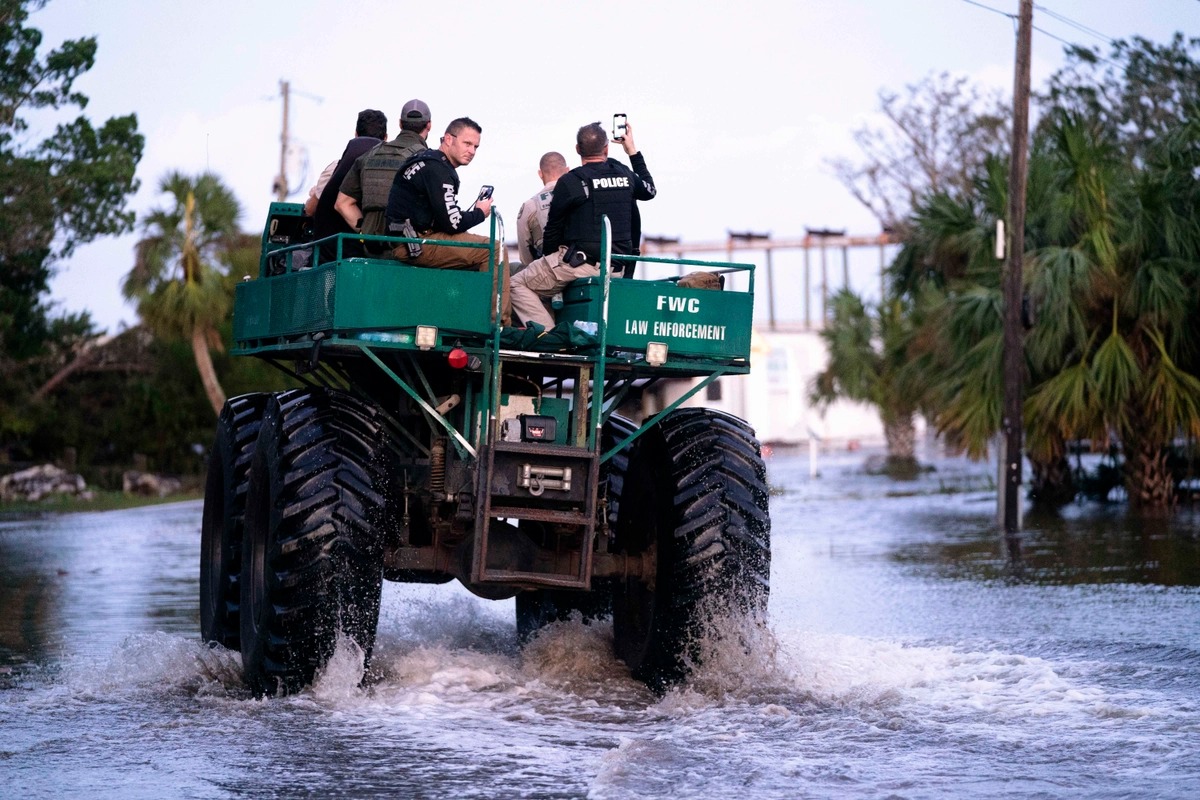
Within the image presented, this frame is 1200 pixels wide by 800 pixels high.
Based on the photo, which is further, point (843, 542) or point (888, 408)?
point (888, 408)

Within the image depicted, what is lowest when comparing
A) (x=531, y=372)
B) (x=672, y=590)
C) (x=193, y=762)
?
(x=193, y=762)

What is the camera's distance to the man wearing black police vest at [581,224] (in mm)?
9125

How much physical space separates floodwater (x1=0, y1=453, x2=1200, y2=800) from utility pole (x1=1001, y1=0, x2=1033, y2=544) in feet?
22.1

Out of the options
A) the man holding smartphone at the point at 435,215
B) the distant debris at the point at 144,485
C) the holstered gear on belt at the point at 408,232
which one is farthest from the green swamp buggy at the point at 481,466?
the distant debris at the point at 144,485

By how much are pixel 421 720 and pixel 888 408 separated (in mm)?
34907

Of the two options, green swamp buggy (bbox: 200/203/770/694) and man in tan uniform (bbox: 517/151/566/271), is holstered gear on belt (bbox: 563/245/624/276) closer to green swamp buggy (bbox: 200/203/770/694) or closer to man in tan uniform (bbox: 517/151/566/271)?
green swamp buggy (bbox: 200/203/770/694)

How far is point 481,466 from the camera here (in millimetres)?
8312

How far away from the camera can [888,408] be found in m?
41.9

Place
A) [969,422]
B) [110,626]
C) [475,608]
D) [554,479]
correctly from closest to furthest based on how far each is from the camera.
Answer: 1. [554,479]
2. [110,626]
3. [475,608]
4. [969,422]

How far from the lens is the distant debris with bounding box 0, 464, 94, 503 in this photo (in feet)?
109

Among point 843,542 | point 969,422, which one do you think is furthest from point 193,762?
point 969,422

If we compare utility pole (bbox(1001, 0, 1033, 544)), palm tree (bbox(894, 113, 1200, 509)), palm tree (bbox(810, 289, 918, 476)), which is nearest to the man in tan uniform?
utility pole (bbox(1001, 0, 1033, 544))

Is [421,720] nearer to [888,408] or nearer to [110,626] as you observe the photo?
[110,626]

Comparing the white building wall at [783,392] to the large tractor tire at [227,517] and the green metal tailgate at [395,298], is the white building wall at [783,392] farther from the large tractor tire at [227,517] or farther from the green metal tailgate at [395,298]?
the green metal tailgate at [395,298]
